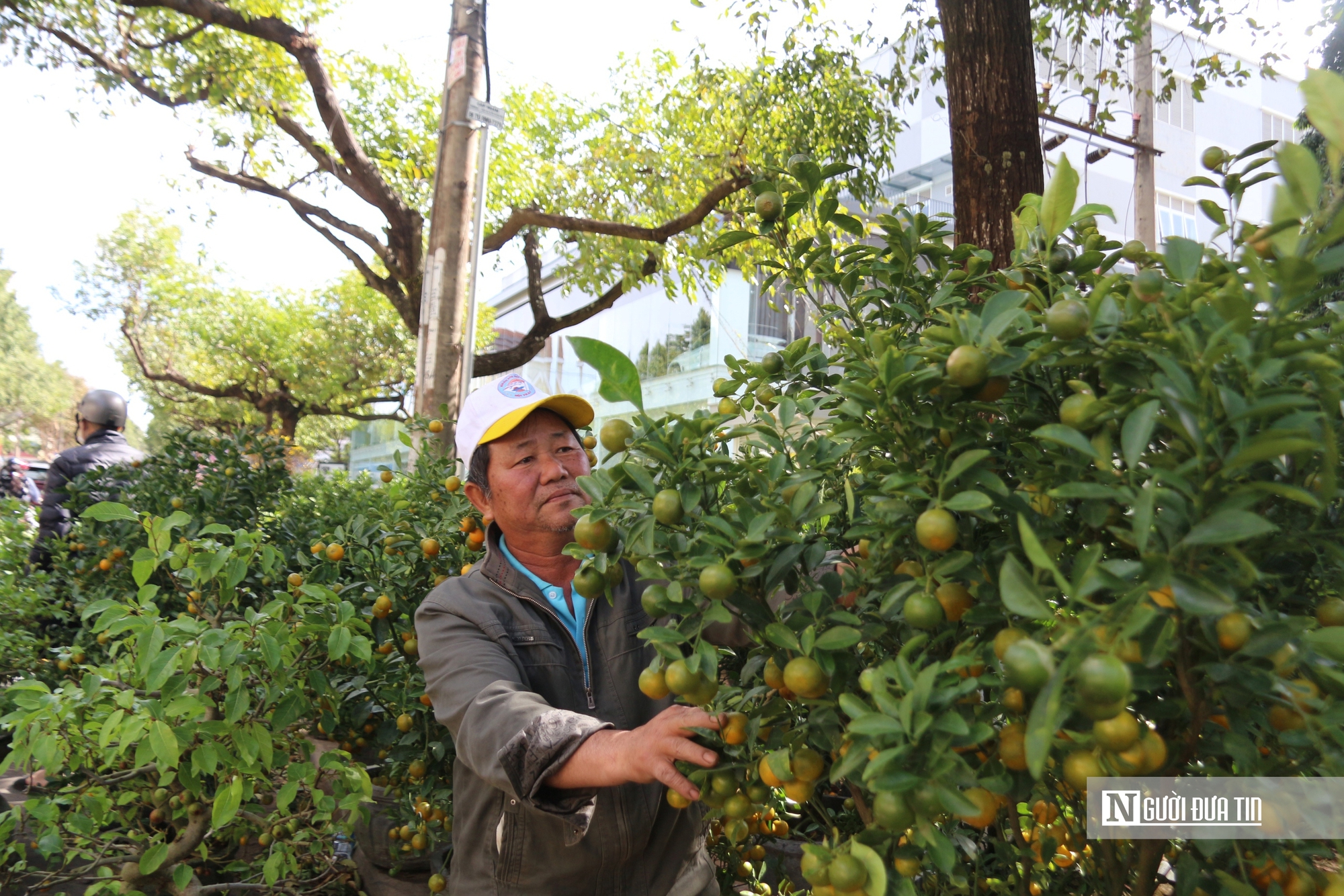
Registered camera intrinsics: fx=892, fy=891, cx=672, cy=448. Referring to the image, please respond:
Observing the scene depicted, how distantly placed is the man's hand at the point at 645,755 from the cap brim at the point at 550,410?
32.4 inches

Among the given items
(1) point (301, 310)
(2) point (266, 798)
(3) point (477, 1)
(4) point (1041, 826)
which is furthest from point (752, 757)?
(1) point (301, 310)

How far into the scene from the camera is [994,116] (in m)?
2.57

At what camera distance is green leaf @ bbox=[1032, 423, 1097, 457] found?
76 centimetres

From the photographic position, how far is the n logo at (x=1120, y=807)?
0.88 m

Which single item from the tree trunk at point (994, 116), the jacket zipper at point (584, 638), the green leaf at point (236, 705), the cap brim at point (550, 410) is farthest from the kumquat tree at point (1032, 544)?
the tree trunk at point (994, 116)

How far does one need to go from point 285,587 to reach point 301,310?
51.5 feet

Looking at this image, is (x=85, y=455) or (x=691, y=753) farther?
(x=85, y=455)

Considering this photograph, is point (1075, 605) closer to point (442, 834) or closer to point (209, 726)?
point (209, 726)

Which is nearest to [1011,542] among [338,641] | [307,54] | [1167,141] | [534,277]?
[338,641]

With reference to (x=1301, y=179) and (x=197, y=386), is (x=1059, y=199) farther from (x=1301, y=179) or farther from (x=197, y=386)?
(x=197, y=386)

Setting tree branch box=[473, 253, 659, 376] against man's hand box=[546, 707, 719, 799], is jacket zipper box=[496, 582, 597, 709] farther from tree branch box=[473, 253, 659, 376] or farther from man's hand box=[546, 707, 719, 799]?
tree branch box=[473, 253, 659, 376]

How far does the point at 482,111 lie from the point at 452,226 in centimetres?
74

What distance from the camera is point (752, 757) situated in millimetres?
1158

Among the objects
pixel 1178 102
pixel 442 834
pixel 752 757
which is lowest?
pixel 442 834
